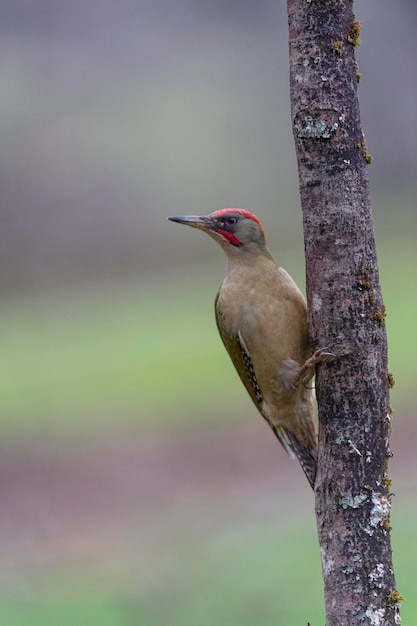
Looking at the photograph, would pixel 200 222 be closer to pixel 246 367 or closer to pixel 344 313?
pixel 246 367

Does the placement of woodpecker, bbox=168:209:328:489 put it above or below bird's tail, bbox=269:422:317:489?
above

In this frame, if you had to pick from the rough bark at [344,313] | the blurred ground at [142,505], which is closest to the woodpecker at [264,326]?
the rough bark at [344,313]

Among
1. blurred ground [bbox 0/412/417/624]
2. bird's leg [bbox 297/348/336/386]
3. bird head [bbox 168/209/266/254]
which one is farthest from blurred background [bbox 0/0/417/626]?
bird's leg [bbox 297/348/336/386]

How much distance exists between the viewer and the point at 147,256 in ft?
52.0

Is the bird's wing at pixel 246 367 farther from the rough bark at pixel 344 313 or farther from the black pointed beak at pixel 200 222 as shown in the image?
the rough bark at pixel 344 313

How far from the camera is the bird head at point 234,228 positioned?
4.26 m

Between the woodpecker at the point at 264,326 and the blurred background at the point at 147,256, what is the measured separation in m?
5.87

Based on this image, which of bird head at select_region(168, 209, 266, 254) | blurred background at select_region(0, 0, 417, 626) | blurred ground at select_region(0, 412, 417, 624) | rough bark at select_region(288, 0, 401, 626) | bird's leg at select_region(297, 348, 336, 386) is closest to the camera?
rough bark at select_region(288, 0, 401, 626)

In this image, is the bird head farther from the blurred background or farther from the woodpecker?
the blurred background

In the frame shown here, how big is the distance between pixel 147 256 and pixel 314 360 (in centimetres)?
1270

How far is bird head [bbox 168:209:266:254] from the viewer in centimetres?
426

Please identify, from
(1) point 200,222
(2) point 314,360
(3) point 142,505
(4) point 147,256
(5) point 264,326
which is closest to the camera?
(2) point 314,360

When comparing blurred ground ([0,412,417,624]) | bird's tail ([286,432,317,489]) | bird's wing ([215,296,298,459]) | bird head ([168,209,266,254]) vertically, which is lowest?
blurred ground ([0,412,417,624])

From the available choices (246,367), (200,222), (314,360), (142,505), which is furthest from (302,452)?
(142,505)
